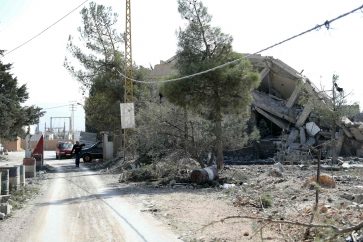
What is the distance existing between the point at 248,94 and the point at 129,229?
44.1 ft

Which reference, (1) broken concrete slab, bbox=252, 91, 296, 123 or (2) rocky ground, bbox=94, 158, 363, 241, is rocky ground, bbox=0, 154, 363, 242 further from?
(1) broken concrete slab, bbox=252, 91, 296, 123

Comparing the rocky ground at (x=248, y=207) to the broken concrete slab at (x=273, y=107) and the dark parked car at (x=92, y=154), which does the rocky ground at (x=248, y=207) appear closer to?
the broken concrete slab at (x=273, y=107)

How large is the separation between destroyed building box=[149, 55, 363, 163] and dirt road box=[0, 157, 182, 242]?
2046 cm

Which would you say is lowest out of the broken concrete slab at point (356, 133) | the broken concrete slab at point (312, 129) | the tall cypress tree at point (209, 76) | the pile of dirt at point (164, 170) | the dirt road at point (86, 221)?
the dirt road at point (86, 221)

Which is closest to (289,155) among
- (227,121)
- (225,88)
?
(227,121)

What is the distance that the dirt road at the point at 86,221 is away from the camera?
9.58 metres

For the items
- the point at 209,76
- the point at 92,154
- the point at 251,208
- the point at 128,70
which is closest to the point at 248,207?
the point at 251,208

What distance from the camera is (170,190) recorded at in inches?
695

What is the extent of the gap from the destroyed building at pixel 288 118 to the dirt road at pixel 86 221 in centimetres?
2046

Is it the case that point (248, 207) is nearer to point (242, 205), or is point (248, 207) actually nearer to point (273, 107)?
point (242, 205)

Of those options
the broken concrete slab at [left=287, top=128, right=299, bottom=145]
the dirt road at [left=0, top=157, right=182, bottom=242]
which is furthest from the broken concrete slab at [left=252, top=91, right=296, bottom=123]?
the dirt road at [left=0, top=157, right=182, bottom=242]

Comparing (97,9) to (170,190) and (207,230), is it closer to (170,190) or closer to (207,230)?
(170,190)

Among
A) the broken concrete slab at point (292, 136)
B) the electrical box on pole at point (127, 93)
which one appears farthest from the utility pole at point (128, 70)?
the broken concrete slab at point (292, 136)

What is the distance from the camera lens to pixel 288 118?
132 ft
